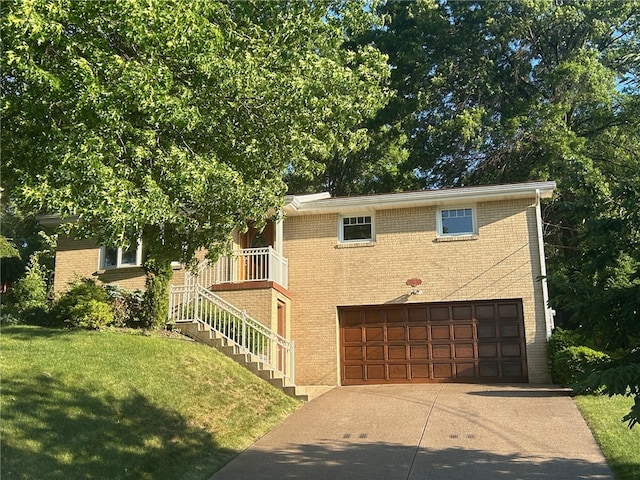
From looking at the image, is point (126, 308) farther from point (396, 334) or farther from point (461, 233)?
point (461, 233)

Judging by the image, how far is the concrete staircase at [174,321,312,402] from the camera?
45.9 feet

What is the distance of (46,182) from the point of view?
24.3 feet

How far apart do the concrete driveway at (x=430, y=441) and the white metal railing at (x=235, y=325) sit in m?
1.89

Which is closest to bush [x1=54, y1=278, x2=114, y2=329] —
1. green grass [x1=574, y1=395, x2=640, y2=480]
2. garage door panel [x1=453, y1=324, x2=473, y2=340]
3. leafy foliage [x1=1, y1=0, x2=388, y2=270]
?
leafy foliage [x1=1, y1=0, x2=388, y2=270]

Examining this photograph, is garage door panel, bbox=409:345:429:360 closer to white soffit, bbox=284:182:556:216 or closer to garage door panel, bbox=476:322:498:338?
garage door panel, bbox=476:322:498:338

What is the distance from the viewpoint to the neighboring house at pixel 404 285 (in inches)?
663

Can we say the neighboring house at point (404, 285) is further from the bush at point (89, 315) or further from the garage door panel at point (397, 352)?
the bush at point (89, 315)

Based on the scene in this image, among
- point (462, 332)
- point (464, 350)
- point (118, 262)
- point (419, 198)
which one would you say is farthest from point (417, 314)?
point (118, 262)

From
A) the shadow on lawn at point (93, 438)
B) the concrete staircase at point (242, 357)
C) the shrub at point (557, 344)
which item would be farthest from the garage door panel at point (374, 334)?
the shadow on lawn at point (93, 438)

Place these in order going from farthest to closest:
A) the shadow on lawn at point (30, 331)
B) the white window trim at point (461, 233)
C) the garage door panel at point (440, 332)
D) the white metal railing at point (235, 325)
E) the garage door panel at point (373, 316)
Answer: the garage door panel at point (373, 316) < the white window trim at point (461, 233) < the garage door panel at point (440, 332) < the white metal railing at point (235, 325) < the shadow on lawn at point (30, 331)

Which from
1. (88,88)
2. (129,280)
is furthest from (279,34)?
(129,280)

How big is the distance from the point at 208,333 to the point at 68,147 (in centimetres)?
858

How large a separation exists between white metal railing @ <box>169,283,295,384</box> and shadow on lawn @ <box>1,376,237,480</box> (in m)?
5.10

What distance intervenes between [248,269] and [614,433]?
420 inches
